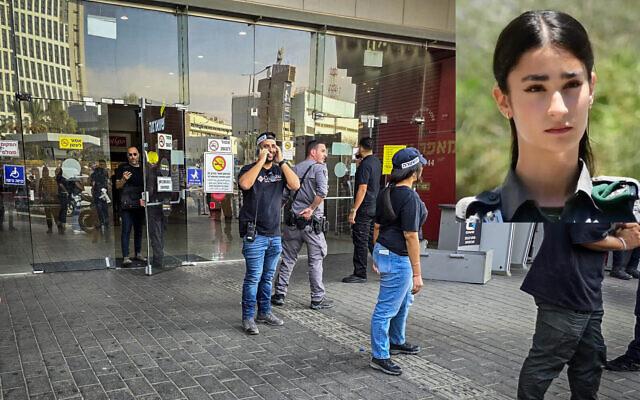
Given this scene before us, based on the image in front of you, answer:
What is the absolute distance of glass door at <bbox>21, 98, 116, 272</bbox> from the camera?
7.77 metres

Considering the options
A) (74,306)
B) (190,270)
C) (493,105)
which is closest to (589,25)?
(493,105)

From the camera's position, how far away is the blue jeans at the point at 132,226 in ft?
26.4

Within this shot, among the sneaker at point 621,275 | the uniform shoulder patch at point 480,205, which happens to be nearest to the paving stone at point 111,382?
the uniform shoulder patch at point 480,205

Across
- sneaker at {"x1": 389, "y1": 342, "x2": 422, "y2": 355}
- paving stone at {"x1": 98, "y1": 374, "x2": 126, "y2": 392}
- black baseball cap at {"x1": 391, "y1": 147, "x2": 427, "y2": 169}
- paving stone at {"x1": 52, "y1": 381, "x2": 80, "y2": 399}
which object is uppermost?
black baseball cap at {"x1": 391, "y1": 147, "x2": 427, "y2": 169}

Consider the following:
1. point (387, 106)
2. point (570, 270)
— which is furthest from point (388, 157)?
point (570, 270)

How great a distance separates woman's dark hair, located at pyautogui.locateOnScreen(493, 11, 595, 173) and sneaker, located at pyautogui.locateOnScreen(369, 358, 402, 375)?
2.57 meters

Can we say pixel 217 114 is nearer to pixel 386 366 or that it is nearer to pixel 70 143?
pixel 70 143

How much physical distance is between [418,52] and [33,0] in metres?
7.22

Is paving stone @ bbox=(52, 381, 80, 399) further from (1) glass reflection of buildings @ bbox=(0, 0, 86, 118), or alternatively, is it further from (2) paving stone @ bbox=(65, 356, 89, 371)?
(1) glass reflection of buildings @ bbox=(0, 0, 86, 118)

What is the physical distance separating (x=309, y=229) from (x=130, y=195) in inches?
151

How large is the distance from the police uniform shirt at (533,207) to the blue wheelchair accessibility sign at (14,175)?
795 centimetres

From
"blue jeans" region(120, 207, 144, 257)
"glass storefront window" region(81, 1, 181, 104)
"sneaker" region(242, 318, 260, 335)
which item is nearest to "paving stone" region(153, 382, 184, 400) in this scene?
"sneaker" region(242, 318, 260, 335)

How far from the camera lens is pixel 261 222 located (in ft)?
15.5

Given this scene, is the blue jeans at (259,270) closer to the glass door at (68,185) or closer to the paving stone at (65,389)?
the paving stone at (65,389)
